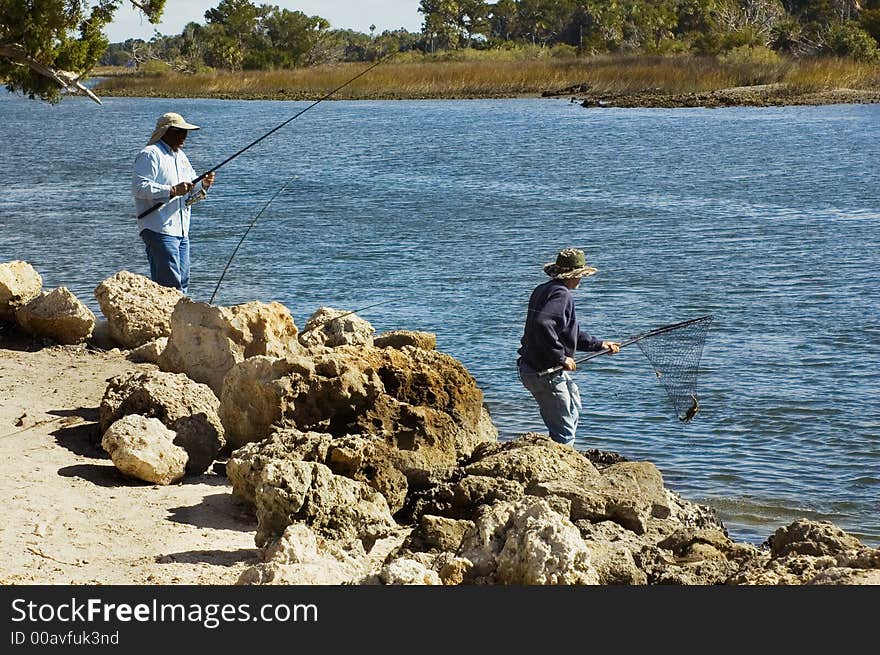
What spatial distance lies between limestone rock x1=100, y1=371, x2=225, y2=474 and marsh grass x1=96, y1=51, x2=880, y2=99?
52.6m

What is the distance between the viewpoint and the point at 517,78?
68938 millimetres

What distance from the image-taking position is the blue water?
9.40m

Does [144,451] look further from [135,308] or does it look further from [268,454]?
[135,308]

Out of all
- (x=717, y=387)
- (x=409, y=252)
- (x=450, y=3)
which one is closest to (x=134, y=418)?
(x=717, y=387)

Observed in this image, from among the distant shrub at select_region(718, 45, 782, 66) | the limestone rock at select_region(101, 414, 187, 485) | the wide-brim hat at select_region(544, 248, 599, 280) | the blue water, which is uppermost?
the distant shrub at select_region(718, 45, 782, 66)

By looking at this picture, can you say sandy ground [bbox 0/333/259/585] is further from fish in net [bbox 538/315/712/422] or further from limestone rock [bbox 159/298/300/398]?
fish in net [bbox 538/315/712/422]

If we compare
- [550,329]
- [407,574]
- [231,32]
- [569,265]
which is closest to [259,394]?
[550,329]

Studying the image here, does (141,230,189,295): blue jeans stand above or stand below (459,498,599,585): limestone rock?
above

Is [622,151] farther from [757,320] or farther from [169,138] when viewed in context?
[169,138]

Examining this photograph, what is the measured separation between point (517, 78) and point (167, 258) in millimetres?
61004

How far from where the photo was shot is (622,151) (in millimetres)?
34250

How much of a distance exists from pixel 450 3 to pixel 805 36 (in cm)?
4213

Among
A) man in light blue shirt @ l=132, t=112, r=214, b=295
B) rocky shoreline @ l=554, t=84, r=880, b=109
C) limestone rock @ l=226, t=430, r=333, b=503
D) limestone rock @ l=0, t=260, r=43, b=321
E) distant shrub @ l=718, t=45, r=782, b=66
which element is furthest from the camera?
distant shrub @ l=718, t=45, r=782, b=66

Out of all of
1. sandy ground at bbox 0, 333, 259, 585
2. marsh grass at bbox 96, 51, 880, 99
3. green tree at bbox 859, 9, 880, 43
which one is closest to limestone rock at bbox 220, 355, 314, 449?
sandy ground at bbox 0, 333, 259, 585
